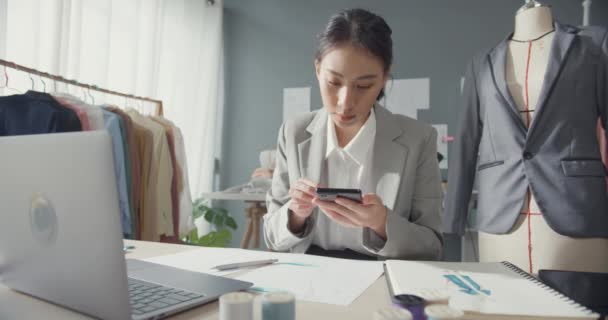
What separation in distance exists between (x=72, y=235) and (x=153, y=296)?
166 mm

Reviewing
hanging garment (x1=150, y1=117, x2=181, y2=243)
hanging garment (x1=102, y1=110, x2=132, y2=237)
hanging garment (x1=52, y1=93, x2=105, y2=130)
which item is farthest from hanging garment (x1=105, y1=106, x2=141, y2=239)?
hanging garment (x1=150, y1=117, x2=181, y2=243)

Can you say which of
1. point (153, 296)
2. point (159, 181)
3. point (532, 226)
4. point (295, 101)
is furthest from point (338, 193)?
point (295, 101)

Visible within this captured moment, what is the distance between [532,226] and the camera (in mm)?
1329

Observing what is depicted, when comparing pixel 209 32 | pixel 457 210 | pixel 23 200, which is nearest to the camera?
pixel 23 200

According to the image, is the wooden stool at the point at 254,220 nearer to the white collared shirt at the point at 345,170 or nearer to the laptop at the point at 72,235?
the white collared shirt at the point at 345,170

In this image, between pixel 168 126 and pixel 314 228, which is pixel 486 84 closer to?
pixel 314 228

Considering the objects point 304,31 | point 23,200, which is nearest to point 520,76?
point 23,200

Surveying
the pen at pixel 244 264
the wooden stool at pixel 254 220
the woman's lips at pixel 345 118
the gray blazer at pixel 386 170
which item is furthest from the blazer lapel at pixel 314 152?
the wooden stool at pixel 254 220

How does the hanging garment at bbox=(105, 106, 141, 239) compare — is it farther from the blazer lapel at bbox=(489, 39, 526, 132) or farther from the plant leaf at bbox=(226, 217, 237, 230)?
the blazer lapel at bbox=(489, 39, 526, 132)

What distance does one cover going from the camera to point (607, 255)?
1271 millimetres

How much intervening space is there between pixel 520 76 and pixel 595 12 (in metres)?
2.32

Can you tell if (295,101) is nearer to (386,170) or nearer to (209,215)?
(209,215)

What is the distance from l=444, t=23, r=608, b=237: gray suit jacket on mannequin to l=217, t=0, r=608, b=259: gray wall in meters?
2.01

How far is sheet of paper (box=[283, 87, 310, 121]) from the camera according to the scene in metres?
3.74
